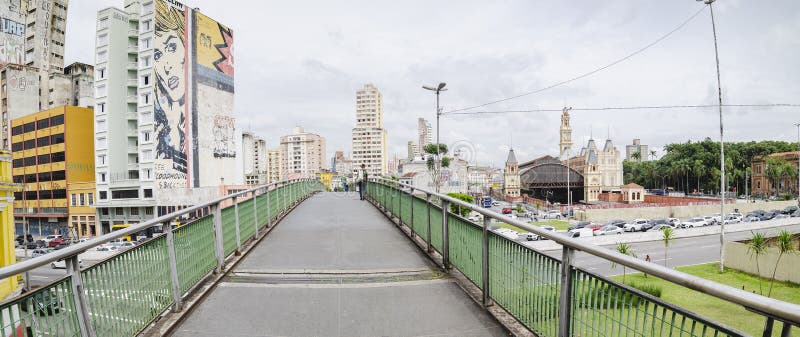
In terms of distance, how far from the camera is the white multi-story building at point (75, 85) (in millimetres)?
63438

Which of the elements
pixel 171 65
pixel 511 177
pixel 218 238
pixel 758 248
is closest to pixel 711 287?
pixel 218 238

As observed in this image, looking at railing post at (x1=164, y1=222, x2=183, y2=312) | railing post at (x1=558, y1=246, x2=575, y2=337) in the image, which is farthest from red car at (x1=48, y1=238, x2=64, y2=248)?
railing post at (x1=558, y1=246, x2=575, y2=337)

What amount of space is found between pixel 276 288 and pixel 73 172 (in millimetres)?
60665

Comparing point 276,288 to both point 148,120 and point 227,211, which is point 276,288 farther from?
point 148,120

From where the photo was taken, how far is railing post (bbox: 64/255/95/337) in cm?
278

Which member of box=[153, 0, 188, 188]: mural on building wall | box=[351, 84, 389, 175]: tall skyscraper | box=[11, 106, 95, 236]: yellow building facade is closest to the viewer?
box=[153, 0, 188, 188]: mural on building wall

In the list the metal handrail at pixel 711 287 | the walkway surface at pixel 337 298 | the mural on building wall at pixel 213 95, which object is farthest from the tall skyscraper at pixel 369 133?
the metal handrail at pixel 711 287

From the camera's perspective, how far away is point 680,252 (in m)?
35.6

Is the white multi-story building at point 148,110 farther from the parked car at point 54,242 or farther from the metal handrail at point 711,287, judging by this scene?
Answer: the metal handrail at point 711,287

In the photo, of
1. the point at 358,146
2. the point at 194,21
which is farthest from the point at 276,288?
the point at 358,146

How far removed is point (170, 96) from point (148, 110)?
9.86 ft

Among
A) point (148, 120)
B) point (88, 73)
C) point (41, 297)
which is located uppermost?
point (88, 73)

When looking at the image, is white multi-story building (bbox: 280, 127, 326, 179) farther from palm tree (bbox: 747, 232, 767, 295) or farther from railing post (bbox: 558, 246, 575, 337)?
railing post (bbox: 558, 246, 575, 337)

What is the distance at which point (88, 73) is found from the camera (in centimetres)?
6550
